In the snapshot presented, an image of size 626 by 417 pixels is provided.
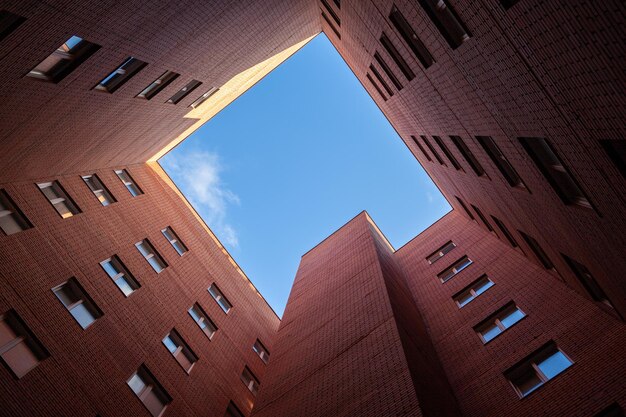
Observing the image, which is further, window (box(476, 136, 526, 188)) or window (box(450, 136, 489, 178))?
window (box(450, 136, 489, 178))

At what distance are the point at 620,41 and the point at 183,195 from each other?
81.3 ft

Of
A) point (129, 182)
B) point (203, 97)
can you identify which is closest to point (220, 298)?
point (129, 182)

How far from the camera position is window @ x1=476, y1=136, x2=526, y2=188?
11273 mm

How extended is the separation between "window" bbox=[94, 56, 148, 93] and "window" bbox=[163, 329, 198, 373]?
8.82 m

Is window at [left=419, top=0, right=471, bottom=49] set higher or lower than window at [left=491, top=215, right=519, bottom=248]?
higher

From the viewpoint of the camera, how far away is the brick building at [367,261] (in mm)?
7582

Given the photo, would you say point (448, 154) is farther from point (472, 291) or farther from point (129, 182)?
point (129, 182)

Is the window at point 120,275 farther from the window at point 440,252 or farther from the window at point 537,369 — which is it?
the window at point 440,252

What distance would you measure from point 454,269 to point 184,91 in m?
14.5

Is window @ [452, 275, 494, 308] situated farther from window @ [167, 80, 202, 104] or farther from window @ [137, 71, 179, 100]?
window @ [137, 71, 179, 100]

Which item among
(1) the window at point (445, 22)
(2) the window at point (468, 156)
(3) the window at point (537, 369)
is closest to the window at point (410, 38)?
(1) the window at point (445, 22)

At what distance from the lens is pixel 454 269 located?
2059 centimetres

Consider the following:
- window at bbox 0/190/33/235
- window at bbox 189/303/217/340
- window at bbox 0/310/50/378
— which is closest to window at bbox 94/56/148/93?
window at bbox 0/190/33/235

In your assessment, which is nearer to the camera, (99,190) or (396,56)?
(396,56)
